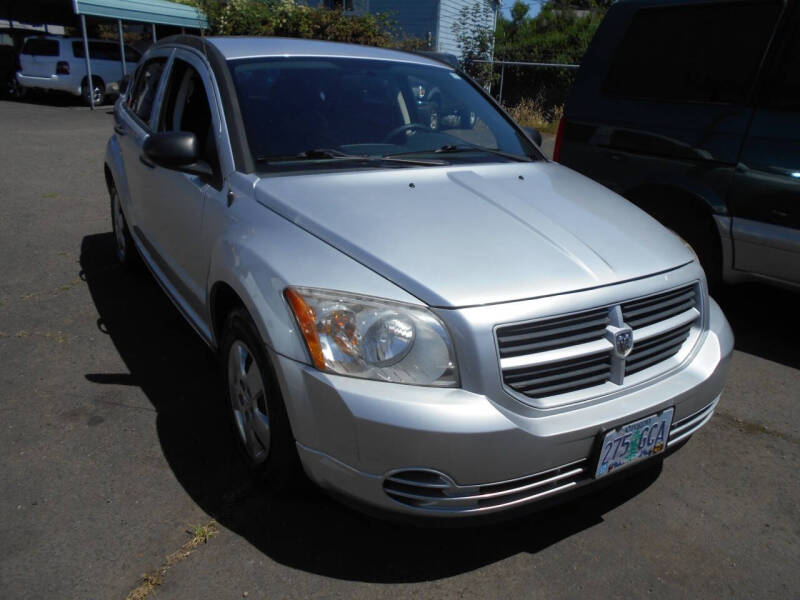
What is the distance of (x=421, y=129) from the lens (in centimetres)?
353

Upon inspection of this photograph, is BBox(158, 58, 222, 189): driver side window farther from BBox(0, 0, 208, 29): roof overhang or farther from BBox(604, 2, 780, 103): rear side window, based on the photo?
BBox(0, 0, 208, 29): roof overhang

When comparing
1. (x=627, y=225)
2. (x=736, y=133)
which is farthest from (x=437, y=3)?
(x=627, y=225)

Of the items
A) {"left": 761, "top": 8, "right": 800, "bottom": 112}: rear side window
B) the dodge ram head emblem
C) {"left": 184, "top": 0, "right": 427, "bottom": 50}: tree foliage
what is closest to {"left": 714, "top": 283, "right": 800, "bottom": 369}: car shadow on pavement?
{"left": 761, "top": 8, "right": 800, "bottom": 112}: rear side window

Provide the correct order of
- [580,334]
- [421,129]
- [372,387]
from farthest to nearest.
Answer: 1. [421,129]
2. [580,334]
3. [372,387]

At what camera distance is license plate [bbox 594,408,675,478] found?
7.34 ft

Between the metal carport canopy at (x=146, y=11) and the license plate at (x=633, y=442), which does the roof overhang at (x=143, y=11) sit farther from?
the license plate at (x=633, y=442)

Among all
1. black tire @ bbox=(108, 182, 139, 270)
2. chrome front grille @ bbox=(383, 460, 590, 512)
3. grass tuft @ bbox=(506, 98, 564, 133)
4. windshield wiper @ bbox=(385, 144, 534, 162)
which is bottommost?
grass tuft @ bbox=(506, 98, 564, 133)

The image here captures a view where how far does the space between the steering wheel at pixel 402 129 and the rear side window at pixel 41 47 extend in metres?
17.7

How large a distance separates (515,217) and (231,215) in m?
1.15

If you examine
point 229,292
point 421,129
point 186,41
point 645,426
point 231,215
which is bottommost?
point 645,426

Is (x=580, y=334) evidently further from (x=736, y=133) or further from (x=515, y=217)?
(x=736, y=133)

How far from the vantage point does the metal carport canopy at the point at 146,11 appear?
1582 cm

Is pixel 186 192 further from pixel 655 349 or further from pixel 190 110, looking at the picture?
pixel 655 349

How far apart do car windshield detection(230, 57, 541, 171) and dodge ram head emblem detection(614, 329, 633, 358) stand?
4.26 feet
